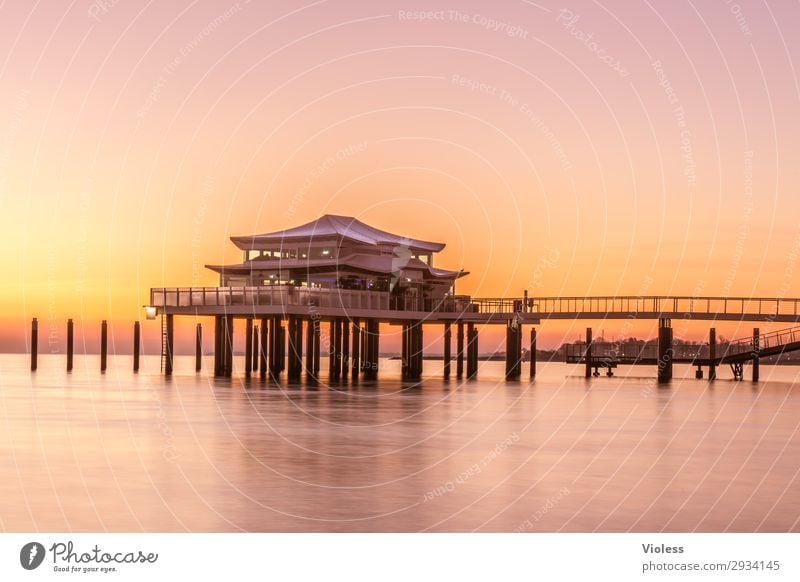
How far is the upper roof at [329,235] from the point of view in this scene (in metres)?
69.1

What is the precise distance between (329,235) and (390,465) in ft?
150

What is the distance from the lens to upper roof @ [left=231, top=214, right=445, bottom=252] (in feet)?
227

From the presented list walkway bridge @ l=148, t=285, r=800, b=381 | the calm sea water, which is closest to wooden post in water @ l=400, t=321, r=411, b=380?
walkway bridge @ l=148, t=285, r=800, b=381

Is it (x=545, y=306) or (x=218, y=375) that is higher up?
(x=545, y=306)

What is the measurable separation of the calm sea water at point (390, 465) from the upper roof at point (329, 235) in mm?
24522

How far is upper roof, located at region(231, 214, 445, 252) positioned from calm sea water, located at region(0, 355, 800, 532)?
2452cm

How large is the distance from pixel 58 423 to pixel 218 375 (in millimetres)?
33523

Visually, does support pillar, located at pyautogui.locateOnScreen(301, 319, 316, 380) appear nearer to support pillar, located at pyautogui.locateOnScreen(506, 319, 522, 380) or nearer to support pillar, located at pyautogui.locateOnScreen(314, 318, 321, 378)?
support pillar, located at pyautogui.locateOnScreen(314, 318, 321, 378)

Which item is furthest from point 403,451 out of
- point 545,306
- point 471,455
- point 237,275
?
point 237,275

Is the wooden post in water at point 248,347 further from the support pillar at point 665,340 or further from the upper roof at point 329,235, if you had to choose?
the support pillar at point 665,340

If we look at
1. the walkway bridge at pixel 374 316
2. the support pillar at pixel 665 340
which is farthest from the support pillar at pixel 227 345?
the support pillar at pixel 665 340

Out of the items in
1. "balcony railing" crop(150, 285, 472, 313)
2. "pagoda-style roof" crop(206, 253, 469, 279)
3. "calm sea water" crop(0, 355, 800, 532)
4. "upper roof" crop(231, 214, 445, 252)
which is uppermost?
"upper roof" crop(231, 214, 445, 252)
